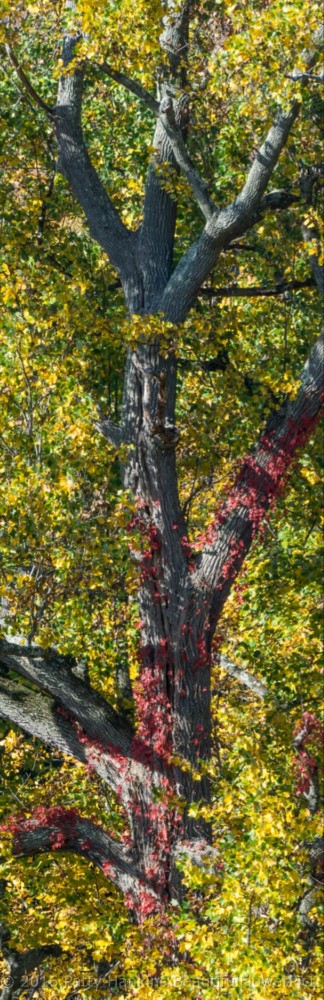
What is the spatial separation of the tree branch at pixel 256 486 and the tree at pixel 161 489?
0.02 metres

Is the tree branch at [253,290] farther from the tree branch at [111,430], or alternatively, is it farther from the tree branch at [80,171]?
the tree branch at [111,430]

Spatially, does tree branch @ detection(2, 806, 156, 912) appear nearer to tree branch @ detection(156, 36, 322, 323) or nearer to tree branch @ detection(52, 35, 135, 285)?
tree branch @ detection(156, 36, 322, 323)

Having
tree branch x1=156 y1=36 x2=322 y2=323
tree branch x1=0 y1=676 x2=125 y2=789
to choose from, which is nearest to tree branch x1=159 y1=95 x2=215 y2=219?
tree branch x1=156 y1=36 x2=322 y2=323

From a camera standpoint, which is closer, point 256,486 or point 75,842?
point 256,486

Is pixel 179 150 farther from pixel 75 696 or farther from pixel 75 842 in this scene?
pixel 75 842

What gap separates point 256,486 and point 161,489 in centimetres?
104

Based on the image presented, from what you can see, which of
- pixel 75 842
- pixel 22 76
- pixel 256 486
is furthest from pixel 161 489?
pixel 22 76

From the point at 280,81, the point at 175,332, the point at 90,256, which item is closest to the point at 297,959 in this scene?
the point at 175,332

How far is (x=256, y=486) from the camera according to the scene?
12.2 metres

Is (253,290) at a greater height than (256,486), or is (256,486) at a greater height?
(253,290)

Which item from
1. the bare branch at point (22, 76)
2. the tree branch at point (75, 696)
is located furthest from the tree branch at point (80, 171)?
the tree branch at point (75, 696)

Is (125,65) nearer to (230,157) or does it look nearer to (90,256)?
(230,157)

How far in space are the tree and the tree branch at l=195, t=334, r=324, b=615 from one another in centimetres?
2

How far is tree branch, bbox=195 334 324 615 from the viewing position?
39.6ft
